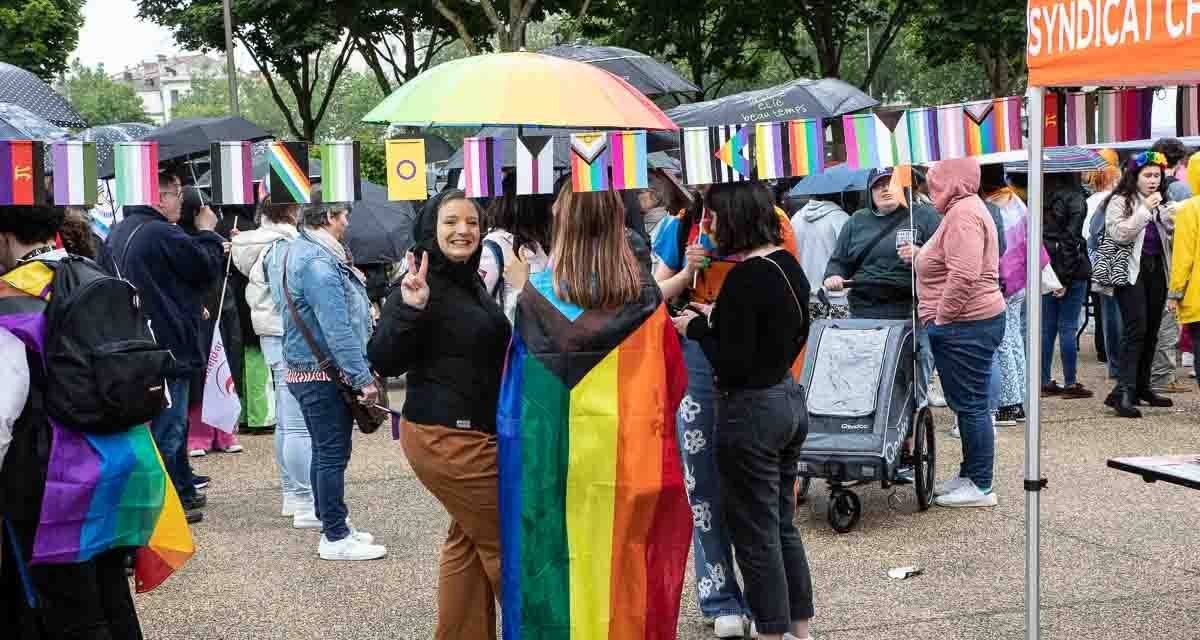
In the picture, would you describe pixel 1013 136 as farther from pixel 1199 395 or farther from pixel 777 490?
pixel 1199 395

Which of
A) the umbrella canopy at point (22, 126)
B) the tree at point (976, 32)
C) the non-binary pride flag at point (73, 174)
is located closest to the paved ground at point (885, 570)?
the umbrella canopy at point (22, 126)

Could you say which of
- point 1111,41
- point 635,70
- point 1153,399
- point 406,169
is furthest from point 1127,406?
point 406,169

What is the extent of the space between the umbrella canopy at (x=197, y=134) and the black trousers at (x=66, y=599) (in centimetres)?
705

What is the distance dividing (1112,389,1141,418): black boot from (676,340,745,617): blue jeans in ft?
18.7

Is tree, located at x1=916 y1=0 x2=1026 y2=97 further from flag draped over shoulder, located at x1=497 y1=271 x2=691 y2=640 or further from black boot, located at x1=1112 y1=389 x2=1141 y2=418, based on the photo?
flag draped over shoulder, located at x1=497 y1=271 x2=691 y2=640

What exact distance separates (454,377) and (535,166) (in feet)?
2.44

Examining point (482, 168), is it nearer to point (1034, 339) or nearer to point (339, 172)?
point (339, 172)

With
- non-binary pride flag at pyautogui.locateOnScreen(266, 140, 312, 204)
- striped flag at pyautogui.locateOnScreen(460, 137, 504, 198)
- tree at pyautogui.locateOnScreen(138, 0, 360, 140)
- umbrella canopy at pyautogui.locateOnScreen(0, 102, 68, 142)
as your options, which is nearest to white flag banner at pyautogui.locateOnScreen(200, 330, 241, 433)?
umbrella canopy at pyautogui.locateOnScreen(0, 102, 68, 142)

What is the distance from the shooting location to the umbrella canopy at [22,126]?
6.85 m

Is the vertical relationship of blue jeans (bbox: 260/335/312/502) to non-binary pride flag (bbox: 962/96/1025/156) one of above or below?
below

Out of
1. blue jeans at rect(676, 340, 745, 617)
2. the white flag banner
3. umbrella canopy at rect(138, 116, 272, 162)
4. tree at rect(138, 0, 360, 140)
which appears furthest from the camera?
tree at rect(138, 0, 360, 140)

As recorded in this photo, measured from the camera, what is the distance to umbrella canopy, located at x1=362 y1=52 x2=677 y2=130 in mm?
4871

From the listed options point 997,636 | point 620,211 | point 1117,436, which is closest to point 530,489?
point 620,211

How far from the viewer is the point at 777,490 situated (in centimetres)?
495
